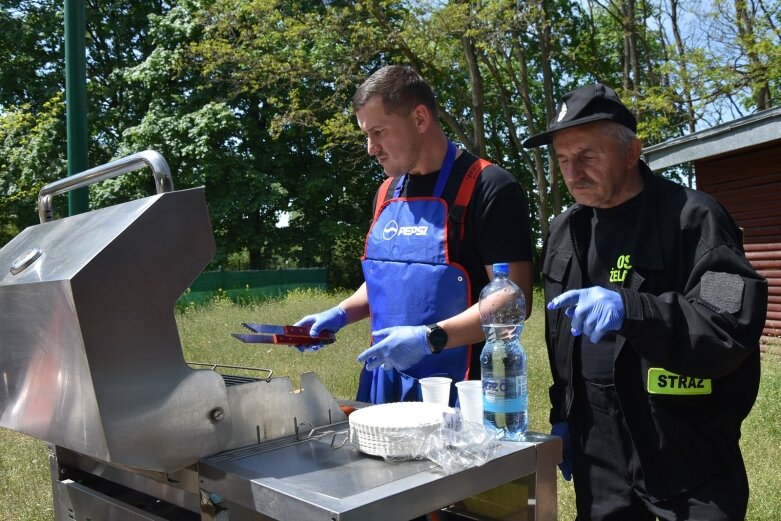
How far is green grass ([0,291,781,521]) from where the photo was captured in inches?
153

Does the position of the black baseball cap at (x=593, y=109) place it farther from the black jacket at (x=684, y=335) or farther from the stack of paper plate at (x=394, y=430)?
the stack of paper plate at (x=394, y=430)

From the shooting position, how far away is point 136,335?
4.91 ft

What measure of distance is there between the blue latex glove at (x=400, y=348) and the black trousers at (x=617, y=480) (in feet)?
1.60

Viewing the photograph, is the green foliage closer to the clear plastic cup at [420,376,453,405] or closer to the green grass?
the green grass

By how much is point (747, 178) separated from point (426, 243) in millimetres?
7944

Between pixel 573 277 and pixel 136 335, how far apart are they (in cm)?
127

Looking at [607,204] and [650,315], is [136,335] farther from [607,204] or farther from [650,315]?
[607,204]

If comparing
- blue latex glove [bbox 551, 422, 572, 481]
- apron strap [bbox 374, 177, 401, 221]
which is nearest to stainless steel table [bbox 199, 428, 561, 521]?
blue latex glove [bbox 551, 422, 572, 481]

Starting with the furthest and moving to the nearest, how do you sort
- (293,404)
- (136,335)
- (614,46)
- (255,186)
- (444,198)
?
(614,46) → (255,186) → (444,198) → (293,404) → (136,335)

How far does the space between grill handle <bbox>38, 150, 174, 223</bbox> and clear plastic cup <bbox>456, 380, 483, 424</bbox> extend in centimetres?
89

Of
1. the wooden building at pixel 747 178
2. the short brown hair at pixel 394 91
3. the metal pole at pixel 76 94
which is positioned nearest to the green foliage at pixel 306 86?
the wooden building at pixel 747 178

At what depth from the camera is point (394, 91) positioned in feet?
7.50

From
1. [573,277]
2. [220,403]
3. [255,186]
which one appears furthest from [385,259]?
[255,186]

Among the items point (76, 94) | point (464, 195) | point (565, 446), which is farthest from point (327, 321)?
point (76, 94)
